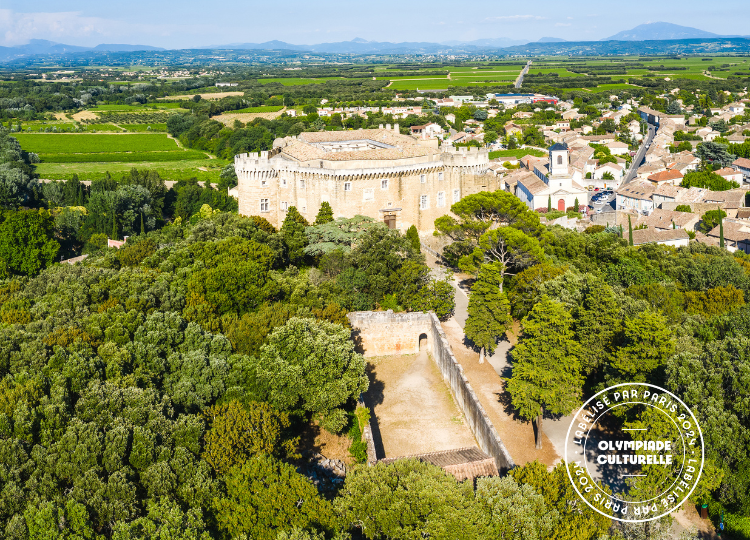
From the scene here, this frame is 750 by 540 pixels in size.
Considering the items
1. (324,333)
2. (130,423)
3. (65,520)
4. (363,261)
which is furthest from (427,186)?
(65,520)

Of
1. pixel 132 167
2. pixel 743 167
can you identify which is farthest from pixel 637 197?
pixel 132 167

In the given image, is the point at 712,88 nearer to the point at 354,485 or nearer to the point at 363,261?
the point at 363,261

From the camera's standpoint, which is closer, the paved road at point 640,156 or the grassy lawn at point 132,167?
the grassy lawn at point 132,167

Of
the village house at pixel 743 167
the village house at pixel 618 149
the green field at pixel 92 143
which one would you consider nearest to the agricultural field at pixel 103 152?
the green field at pixel 92 143

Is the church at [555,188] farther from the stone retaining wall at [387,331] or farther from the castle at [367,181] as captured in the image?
the stone retaining wall at [387,331]

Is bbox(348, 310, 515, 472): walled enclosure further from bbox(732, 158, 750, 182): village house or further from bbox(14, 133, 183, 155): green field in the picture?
bbox(14, 133, 183, 155): green field

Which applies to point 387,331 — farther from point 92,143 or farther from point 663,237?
point 92,143

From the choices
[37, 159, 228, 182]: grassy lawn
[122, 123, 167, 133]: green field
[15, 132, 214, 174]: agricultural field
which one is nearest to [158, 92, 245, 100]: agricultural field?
[122, 123, 167, 133]: green field
